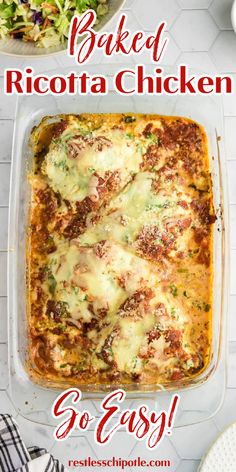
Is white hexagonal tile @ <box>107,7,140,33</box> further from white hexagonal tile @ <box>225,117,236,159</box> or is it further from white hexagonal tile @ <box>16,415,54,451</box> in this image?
white hexagonal tile @ <box>16,415,54,451</box>

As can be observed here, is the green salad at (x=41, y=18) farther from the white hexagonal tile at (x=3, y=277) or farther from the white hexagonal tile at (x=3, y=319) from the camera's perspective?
the white hexagonal tile at (x=3, y=319)

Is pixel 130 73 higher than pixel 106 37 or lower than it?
lower

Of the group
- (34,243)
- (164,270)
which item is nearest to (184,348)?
(164,270)

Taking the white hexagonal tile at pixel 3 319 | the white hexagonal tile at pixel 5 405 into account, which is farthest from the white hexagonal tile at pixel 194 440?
the white hexagonal tile at pixel 3 319

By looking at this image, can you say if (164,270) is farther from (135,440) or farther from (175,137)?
(135,440)

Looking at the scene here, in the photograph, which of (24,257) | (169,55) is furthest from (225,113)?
(24,257)

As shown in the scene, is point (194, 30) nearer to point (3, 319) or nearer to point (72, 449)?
point (3, 319)
